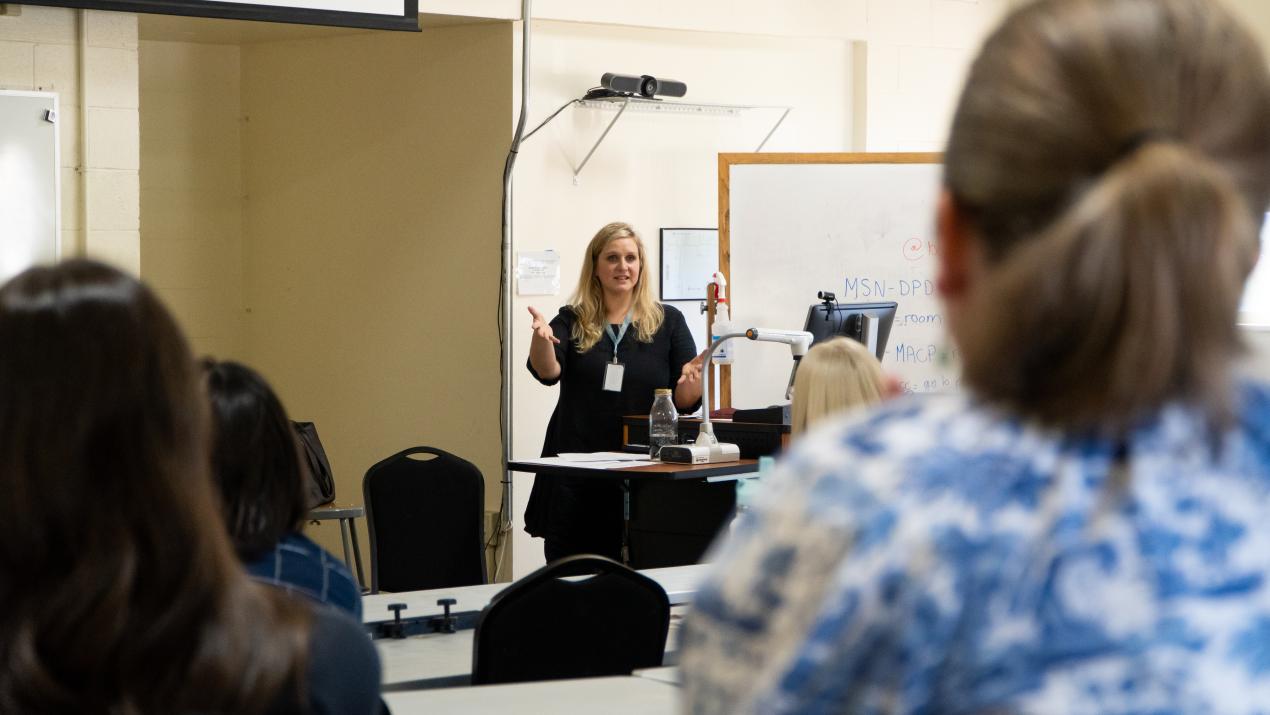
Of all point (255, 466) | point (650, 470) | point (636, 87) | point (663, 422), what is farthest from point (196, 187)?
point (255, 466)

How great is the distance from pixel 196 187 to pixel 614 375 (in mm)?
2828

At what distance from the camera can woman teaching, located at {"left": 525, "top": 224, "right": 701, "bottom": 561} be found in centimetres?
495

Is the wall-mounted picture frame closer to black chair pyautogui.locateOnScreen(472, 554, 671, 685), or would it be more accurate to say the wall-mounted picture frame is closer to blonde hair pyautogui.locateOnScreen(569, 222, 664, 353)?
blonde hair pyautogui.locateOnScreen(569, 222, 664, 353)

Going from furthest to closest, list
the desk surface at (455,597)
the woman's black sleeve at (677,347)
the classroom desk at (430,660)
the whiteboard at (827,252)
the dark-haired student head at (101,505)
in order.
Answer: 1. the whiteboard at (827,252)
2. the woman's black sleeve at (677,347)
3. the desk surface at (455,597)
4. the classroom desk at (430,660)
5. the dark-haired student head at (101,505)

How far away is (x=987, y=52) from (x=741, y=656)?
1.01 feet

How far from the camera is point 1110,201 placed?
0.63 meters

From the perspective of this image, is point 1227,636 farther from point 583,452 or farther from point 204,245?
point 204,245

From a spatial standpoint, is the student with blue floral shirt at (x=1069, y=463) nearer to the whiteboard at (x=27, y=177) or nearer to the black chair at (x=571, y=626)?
the black chair at (x=571, y=626)

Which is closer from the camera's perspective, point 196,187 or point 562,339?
point 562,339

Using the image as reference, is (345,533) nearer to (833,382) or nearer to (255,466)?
(833,382)

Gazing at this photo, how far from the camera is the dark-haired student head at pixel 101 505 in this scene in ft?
3.44

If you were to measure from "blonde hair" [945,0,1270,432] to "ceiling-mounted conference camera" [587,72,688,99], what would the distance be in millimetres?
5166

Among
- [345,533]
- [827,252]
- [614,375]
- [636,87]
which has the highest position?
[636,87]

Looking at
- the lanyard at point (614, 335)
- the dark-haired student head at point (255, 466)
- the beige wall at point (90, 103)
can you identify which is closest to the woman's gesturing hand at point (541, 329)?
the lanyard at point (614, 335)
